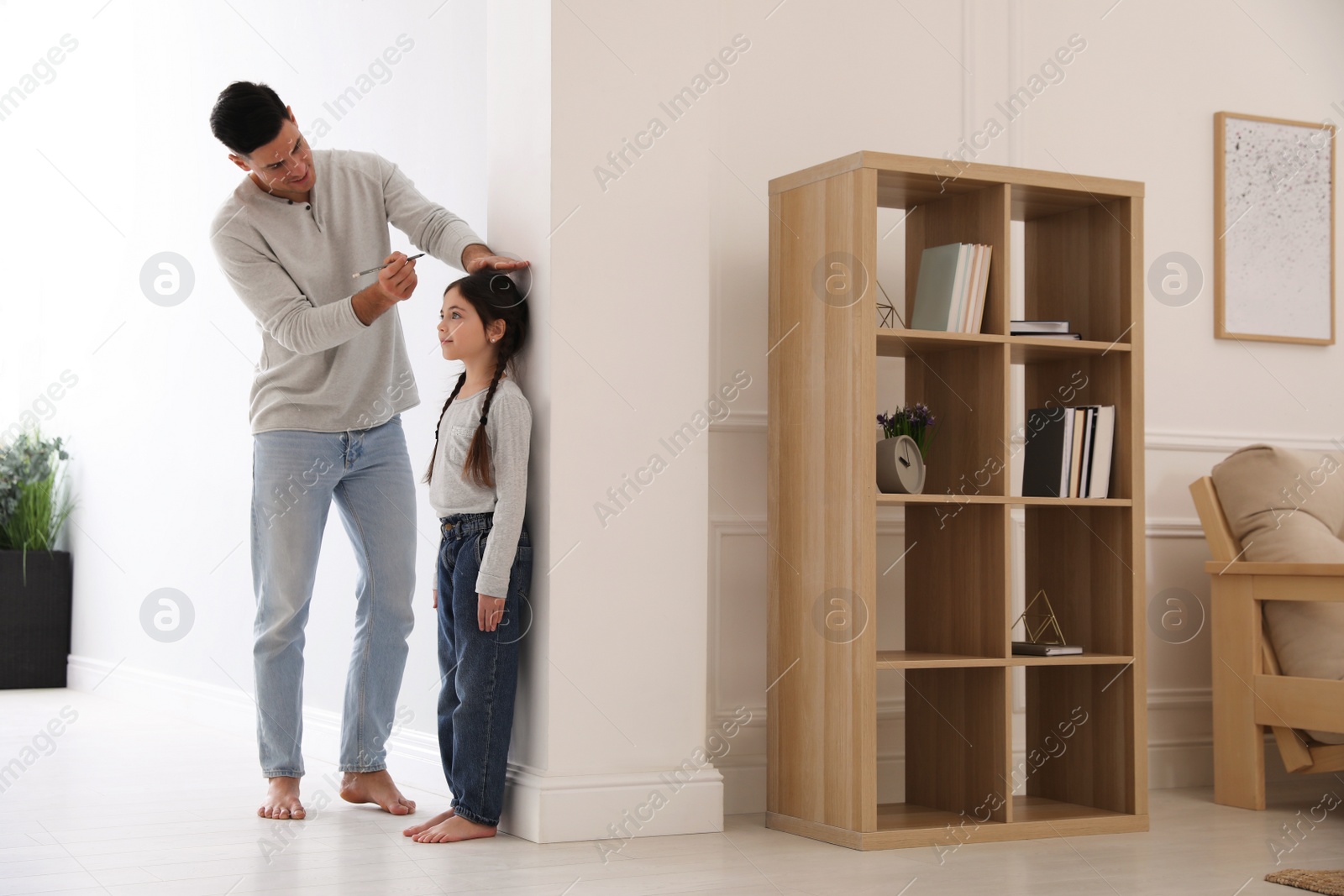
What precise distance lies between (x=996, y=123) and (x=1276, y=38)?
3.65 ft

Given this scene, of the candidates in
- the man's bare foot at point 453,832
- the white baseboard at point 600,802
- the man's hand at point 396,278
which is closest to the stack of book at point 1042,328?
the white baseboard at point 600,802

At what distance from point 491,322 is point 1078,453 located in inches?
54.1

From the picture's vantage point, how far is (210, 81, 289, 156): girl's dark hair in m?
2.61

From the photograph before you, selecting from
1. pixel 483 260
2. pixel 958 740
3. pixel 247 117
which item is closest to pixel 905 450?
pixel 958 740

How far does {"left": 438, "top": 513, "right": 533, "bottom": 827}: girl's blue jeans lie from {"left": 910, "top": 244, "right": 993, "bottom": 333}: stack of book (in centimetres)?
104

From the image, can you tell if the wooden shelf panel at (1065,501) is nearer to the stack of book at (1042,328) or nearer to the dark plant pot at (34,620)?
the stack of book at (1042,328)

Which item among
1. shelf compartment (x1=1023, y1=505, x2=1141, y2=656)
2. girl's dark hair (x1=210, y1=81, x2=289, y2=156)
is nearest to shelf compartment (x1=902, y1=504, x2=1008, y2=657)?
shelf compartment (x1=1023, y1=505, x2=1141, y2=656)

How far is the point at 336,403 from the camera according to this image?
286 cm

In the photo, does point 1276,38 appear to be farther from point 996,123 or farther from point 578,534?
point 578,534

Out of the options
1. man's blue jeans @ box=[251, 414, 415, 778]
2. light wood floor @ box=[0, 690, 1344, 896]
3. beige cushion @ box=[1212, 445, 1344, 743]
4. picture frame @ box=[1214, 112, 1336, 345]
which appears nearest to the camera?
light wood floor @ box=[0, 690, 1344, 896]

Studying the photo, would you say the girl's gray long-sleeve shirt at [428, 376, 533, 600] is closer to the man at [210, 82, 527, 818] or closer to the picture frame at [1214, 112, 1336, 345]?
the man at [210, 82, 527, 818]

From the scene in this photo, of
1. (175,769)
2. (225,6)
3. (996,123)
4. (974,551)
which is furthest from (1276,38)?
(175,769)

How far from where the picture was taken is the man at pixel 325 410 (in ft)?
9.17

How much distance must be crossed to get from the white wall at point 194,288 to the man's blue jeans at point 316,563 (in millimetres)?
336
